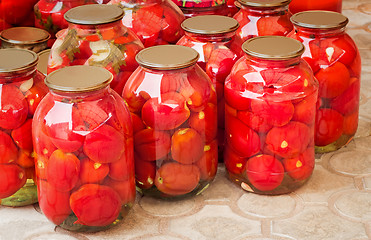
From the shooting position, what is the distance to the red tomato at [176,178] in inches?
45.1

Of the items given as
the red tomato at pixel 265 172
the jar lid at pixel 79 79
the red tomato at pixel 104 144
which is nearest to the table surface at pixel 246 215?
the red tomato at pixel 265 172

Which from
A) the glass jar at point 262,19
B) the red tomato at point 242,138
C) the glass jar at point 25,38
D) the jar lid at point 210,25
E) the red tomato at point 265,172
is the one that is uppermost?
the jar lid at point 210,25

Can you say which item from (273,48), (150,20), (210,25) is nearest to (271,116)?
Answer: (273,48)

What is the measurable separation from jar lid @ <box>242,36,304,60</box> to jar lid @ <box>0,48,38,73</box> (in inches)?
14.5

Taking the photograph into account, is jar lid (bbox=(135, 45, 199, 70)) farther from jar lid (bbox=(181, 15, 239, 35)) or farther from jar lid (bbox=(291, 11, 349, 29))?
jar lid (bbox=(291, 11, 349, 29))

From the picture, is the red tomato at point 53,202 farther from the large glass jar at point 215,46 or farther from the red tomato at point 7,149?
the large glass jar at point 215,46

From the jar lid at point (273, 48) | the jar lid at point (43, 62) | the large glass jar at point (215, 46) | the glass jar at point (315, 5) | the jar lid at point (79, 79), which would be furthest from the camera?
the glass jar at point (315, 5)

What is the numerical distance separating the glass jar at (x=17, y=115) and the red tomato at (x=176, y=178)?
23 cm

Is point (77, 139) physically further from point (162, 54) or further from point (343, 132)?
point (343, 132)

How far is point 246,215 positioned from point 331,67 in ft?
1.12

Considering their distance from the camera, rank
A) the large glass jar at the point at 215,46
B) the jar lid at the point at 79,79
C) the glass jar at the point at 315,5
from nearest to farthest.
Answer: the jar lid at the point at 79,79 → the large glass jar at the point at 215,46 → the glass jar at the point at 315,5

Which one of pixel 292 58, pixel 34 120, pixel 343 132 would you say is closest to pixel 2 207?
pixel 34 120

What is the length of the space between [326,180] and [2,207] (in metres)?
0.61

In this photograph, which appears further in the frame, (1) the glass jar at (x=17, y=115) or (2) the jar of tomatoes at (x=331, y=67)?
(2) the jar of tomatoes at (x=331, y=67)
